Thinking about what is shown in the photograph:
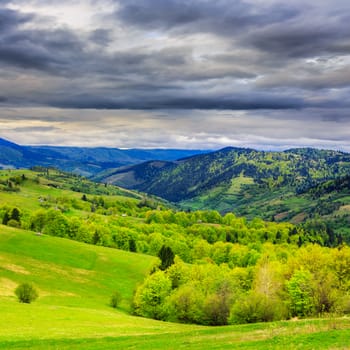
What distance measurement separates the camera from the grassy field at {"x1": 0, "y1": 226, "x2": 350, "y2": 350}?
33.4m

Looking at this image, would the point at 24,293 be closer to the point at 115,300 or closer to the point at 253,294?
the point at 115,300

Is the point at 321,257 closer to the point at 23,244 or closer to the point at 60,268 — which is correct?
the point at 60,268

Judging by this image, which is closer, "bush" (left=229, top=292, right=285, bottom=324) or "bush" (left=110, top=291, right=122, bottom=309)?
"bush" (left=229, top=292, right=285, bottom=324)

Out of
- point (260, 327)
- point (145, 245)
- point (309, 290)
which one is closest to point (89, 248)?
point (145, 245)

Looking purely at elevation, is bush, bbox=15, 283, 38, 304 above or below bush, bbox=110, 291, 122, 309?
above

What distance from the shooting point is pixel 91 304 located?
90.5m

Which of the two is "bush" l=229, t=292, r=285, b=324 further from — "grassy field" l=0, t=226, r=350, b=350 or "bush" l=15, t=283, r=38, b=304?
"bush" l=15, t=283, r=38, b=304

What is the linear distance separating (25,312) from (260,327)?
39162 millimetres

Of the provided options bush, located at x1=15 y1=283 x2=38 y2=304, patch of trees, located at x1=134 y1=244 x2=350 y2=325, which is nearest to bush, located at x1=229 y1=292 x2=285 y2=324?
patch of trees, located at x1=134 y1=244 x2=350 y2=325

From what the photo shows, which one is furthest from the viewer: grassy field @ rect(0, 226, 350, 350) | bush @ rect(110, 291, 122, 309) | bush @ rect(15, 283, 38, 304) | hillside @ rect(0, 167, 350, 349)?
bush @ rect(110, 291, 122, 309)

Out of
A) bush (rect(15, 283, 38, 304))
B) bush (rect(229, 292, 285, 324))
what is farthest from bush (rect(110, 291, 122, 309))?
bush (rect(229, 292, 285, 324))

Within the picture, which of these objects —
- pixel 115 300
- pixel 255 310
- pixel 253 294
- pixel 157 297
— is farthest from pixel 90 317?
pixel 115 300

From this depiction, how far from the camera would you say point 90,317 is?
211ft

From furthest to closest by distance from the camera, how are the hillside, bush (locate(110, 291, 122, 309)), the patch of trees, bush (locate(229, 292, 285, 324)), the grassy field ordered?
bush (locate(110, 291, 122, 309)), the patch of trees, bush (locate(229, 292, 285, 324)), the hillside, the grassy field
